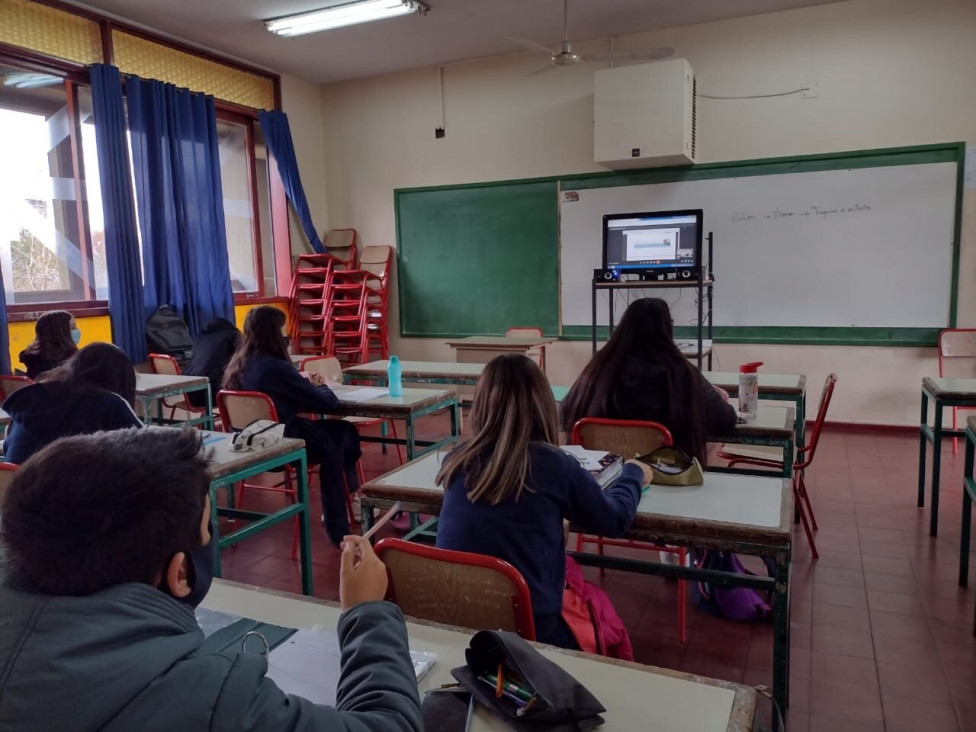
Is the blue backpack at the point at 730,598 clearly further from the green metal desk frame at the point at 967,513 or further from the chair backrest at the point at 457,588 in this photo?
the chair backrest at the point at 457,588

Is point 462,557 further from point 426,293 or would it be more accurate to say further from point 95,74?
point 426,293

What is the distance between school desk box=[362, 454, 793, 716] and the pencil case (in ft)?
2.63

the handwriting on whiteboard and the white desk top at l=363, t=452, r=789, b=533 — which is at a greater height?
the handwriting on whiteboard

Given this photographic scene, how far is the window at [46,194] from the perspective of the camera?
4676 millimetres

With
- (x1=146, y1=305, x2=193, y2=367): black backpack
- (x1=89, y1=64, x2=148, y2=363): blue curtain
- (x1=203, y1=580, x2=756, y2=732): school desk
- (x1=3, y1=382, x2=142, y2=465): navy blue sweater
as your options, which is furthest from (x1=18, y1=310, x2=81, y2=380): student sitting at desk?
(x1=203, y1=580, x2=756, y2=732): school desk

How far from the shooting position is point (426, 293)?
22.6 ft

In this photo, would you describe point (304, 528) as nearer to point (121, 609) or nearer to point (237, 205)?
point (121, 609)

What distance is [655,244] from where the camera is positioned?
5043 mm

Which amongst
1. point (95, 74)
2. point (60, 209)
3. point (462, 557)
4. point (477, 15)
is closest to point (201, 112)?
point (95, 74)

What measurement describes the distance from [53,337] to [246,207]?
3.42m

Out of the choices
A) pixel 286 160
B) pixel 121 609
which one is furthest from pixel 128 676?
pixel 286 160

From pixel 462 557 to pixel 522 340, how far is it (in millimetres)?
4405

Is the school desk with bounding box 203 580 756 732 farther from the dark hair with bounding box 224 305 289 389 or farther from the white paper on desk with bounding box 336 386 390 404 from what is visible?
the dark hair with bounding box 224 305 289 389

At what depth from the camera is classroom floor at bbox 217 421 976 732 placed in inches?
80.4
